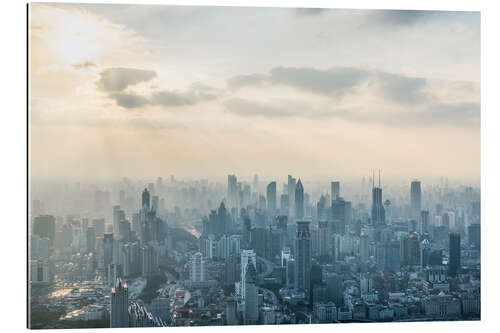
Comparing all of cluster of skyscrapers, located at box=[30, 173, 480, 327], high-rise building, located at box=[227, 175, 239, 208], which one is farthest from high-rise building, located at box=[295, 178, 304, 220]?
high-rise building, located at box=[227, 175, 239, 208]

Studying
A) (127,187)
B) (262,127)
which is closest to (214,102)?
(262,127)

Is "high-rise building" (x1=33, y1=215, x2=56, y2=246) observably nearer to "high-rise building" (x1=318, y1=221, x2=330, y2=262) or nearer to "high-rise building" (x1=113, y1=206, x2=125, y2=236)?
"high-rise building" (x1=113, y1=206, x2=125, y2=236)

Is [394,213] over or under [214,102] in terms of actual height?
under

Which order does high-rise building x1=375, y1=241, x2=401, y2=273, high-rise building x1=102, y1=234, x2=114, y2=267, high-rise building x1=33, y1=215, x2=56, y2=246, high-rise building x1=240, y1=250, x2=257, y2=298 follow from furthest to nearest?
high-rise building x1=375, y1=241, x2=401, y2=273
high-rise building x1=240, y1=250, x2=257, y2=298
high-rise building x1=102, y1=234, x2=114, y2=267
high-rise building x1=33, y1=215, x2=56, y2=246

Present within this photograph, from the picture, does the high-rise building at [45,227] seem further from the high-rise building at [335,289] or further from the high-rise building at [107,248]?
the high-rise building at [335,289]

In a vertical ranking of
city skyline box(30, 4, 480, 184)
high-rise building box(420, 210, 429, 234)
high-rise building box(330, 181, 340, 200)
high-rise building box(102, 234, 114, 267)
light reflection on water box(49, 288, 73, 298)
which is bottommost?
light reflection on water box(49, 288, 73, 298)

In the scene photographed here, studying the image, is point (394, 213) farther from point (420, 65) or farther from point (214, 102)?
point (214, 102)
